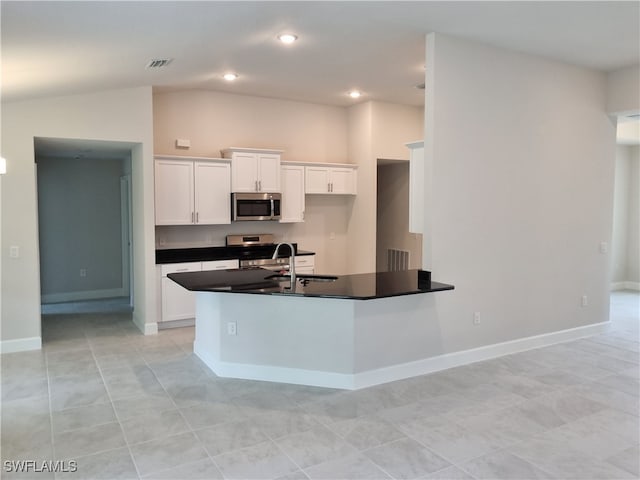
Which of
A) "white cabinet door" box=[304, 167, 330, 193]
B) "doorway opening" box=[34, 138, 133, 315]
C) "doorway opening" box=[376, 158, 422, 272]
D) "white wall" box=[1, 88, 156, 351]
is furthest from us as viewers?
"doorway opening" box=[376, 158, 422, 272]

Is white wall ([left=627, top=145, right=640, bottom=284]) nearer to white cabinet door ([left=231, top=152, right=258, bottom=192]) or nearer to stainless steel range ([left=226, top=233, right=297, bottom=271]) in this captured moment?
stainless steel range ([left=226, top=233, right=297, bottom=271])

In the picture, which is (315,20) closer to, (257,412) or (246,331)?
(246,331)

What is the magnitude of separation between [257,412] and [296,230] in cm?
393

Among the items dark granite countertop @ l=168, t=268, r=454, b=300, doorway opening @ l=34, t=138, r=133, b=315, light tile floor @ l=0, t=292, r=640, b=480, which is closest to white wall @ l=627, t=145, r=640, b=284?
light tile floor @ l=0, t=292, r=640, b=480

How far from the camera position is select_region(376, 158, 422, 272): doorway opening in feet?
25.1

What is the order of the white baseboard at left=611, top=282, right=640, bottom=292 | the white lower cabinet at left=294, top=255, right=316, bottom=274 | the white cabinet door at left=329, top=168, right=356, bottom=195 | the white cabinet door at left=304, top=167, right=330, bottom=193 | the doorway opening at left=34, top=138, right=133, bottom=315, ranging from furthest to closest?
the white baseboard at left=611, top=282, right=640, bottom=292 → the doorway opening at left=34, top=138, right=133, bottom=315 → the white cabinet door at left=329, top=168, right=356, bottom=195 → the white cabinet door at left=304, top=167, right=330, bottom=193 → the white lower cabinet at left=294, top=255, right=316, bottom=274

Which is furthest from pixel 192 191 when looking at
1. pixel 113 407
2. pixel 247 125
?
pixel 113 407

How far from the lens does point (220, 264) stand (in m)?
6.01

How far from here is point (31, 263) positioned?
5035mm

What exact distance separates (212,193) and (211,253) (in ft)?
2.56

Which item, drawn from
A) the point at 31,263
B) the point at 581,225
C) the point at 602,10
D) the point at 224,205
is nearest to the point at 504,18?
the point at 602,10

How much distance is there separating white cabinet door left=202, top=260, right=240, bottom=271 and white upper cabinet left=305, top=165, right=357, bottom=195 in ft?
5.07

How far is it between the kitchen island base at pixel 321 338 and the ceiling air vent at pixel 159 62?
2.12m

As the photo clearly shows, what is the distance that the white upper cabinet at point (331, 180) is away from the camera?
Result: 272 inches
